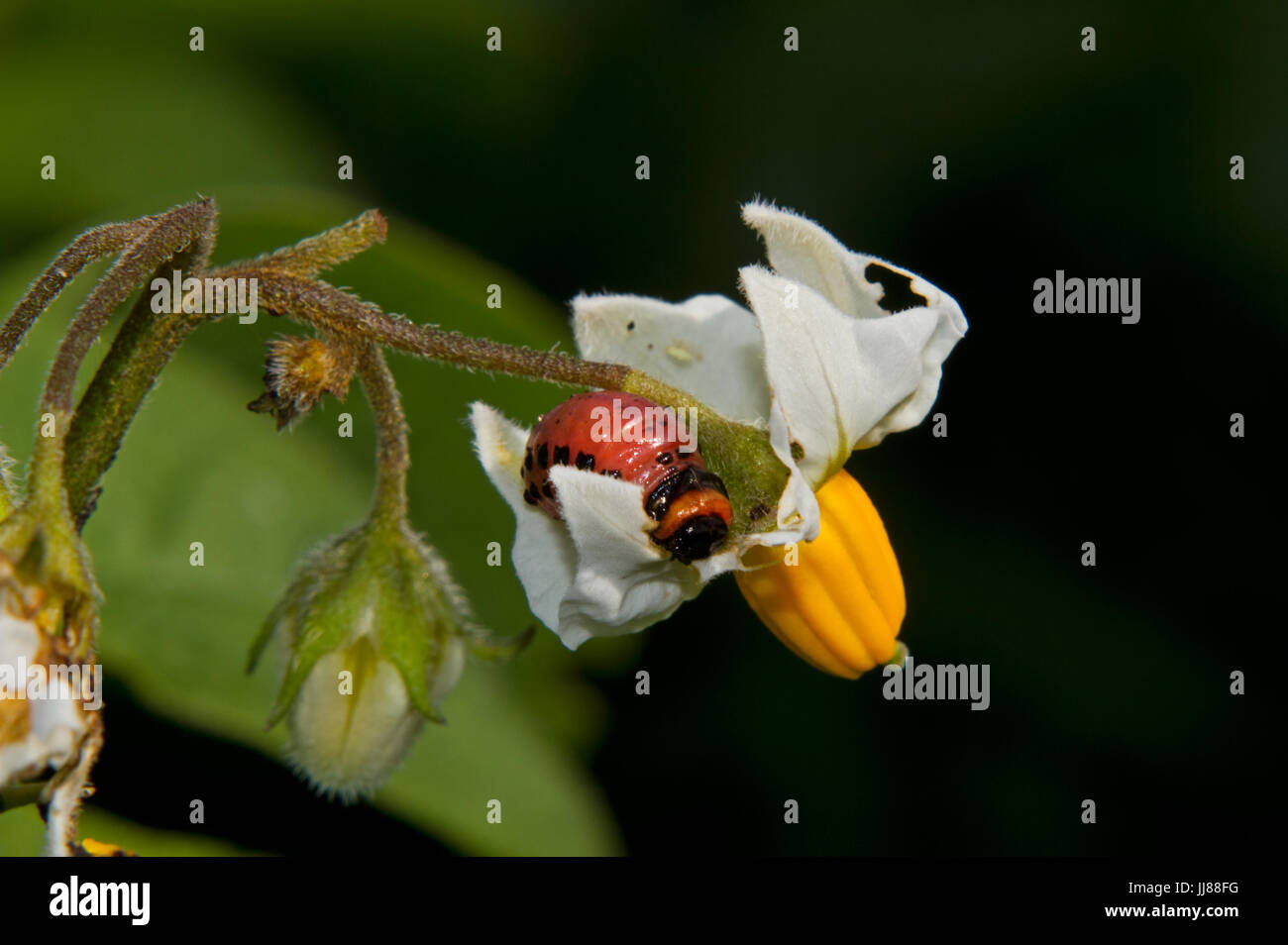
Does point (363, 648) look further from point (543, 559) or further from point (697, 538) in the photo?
point (697, 538)

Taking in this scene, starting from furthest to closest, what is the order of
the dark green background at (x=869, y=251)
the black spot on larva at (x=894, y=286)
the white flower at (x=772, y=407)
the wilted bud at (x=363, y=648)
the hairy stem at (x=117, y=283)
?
1. the black spot on larva at (x=894, y=286)
2. the dark green background at (x=869, y=251)
3. the wilted bud at (x=363, y=648)
4. the white flower at (x=772, y=407)
5. the hairy stem at (x=117, y=283)

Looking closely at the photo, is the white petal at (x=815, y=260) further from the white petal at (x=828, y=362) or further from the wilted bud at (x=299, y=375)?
the wilted bud at (x=299, y=375)

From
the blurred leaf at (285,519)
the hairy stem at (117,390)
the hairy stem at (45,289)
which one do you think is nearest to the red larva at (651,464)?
the hairy stem at (117,390)

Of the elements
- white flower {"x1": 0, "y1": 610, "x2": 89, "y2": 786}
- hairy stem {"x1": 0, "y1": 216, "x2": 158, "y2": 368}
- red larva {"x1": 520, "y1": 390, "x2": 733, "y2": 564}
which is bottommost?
white flower {"x1": 0, "y1": 610, "x2": 89, "y2": 786}

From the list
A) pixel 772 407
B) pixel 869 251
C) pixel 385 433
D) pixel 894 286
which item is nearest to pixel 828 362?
pixel 772 407

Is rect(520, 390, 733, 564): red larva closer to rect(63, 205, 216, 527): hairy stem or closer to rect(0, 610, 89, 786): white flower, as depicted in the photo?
rect(63, 205, 216, 527): hairy stem

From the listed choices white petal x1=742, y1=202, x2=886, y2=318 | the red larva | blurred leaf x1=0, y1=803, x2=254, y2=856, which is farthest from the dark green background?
the red larva
